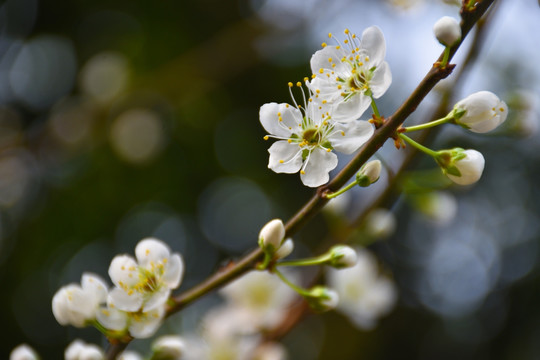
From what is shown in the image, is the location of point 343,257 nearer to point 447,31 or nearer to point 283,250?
point 283,250

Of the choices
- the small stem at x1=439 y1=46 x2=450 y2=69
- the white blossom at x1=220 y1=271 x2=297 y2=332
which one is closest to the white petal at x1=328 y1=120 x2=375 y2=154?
the small stem at x1=439 y1=46 x2=450 y2=69

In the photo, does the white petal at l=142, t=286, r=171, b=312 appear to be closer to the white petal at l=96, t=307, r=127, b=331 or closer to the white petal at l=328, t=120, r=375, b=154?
the white petal at l=96, t=307, r=127, b=331

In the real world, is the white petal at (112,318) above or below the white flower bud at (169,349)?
above

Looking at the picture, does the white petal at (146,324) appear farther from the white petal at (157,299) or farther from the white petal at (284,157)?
the white petal at (284,157)

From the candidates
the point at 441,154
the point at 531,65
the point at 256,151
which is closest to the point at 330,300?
the point at 441,154

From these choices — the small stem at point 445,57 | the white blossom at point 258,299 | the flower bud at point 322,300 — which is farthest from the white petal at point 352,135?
the white blossom at point 258,299

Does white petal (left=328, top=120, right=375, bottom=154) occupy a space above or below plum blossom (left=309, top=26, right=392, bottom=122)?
below
